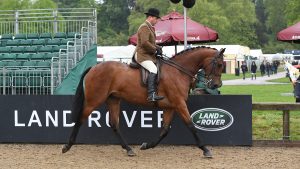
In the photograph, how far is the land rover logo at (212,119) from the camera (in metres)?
13.0

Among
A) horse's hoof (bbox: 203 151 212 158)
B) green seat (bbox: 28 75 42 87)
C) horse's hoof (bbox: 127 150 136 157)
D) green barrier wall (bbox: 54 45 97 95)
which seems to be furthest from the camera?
green seat (bbox: 28 75 42 87)

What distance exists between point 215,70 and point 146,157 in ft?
7.16

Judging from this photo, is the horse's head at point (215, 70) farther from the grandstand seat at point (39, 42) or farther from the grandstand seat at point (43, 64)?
the grandstand seat at point (39, 42)

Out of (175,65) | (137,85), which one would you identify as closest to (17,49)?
(137,85)

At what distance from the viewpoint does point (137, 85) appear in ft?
40.0

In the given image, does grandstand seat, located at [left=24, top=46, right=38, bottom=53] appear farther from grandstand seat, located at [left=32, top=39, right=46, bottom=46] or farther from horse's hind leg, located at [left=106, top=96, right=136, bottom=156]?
horse's hind leg, located at [left=106, top=96, right=136, bottom=156]

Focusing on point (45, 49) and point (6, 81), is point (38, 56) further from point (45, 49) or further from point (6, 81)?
point (6, 81)

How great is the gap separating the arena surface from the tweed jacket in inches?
75.9

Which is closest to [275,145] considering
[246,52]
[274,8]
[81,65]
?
[81,65]

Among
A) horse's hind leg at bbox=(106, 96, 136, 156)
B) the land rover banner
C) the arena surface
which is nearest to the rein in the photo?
the land rover banner

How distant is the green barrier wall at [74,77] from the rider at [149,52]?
19.6 feet

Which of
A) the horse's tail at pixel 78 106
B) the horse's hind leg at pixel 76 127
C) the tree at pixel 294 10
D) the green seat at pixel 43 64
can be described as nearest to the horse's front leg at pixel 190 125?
the horse's hind leg at pixel 76 127

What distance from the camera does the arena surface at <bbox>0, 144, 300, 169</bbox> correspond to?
35.0 ft

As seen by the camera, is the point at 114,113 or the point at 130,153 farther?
the point at 114,113
